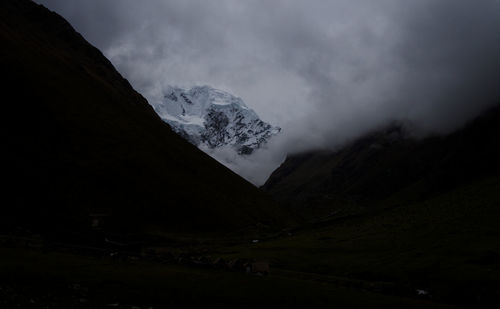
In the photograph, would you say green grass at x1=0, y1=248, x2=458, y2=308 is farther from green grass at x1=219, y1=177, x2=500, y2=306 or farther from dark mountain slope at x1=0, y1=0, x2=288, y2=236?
dark mountain slope at x1=0, y1=0, x2=288, y2=236

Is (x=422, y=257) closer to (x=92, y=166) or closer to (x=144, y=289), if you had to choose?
(x=144, y=289)

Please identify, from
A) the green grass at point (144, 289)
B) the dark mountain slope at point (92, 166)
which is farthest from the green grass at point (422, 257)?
the dark mountain slope at point (92, 166)

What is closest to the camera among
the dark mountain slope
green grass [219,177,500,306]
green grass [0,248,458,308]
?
green grass [0,248,458,308]

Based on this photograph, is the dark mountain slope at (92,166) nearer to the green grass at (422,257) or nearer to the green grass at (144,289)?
the green grass at (422,257)

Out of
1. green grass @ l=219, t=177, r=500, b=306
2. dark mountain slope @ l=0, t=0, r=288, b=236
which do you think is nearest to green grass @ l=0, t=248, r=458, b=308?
green grass @ l=219, t=177, r=500, b=306

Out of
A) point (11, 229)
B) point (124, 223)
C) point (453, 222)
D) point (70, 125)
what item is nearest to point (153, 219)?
point (124, 223)

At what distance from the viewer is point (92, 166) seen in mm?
141000

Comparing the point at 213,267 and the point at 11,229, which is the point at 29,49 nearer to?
the point at 11,229

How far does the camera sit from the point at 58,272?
3412cm

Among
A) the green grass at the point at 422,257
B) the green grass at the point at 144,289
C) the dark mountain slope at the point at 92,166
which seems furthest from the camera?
the dark mountain slope at the point at 92,166

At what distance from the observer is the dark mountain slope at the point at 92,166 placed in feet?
390

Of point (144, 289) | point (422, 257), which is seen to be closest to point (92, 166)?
point (422, 257)


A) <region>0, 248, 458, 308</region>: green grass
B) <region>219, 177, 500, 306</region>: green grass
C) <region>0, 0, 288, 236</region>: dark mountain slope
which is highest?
<region>0, 0, 288, 236</region>: dark mountain slope

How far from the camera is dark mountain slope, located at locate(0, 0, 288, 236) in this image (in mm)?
118994
